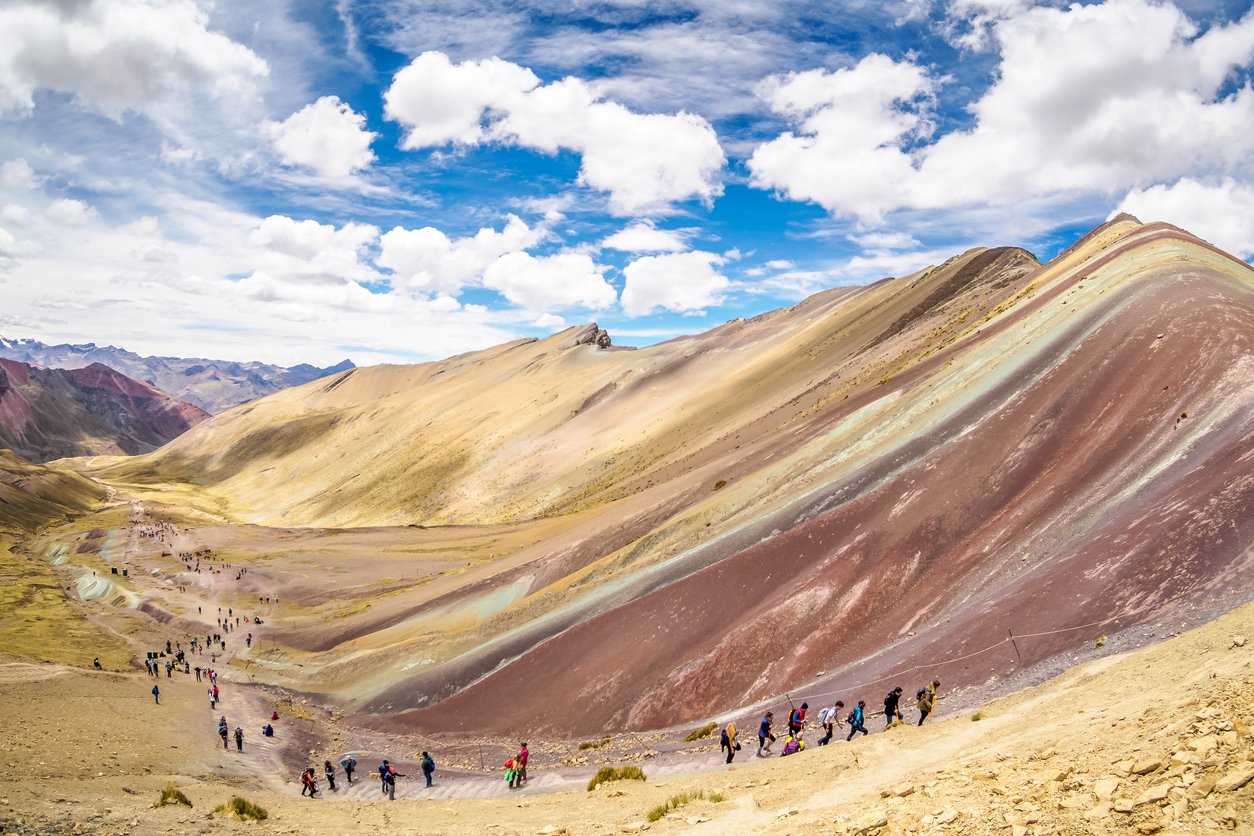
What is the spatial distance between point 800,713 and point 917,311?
81808mm

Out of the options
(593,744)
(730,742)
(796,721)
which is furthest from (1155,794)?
(593,744)

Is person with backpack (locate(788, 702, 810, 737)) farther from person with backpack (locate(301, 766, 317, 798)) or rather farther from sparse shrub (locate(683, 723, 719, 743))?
person with backpack (locate(301, 766, 317, 798))

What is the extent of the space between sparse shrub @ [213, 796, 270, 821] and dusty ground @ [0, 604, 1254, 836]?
25.8 inches

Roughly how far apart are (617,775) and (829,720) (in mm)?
8413

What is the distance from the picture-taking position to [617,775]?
25.5 meters

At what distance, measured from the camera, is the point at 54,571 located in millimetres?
112438

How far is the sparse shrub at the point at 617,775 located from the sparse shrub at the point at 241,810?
36.6 ft

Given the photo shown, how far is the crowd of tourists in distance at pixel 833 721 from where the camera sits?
2206cm

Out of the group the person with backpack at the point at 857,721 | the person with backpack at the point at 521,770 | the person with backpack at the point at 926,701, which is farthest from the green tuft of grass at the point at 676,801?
the person with backpack at the point at 521,770

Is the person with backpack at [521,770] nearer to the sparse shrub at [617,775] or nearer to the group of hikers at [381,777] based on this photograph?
the sparse shrub at [617,775]

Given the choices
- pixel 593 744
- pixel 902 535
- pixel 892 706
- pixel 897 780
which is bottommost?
pixel 593 744

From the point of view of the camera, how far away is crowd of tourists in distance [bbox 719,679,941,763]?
869 inches

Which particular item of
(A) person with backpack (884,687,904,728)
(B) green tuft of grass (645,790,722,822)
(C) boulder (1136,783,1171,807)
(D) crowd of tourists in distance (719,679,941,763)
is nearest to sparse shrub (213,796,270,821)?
(B) green tuft of grass (645,790,722,822)

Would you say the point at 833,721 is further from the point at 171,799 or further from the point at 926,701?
the point at 171,799
